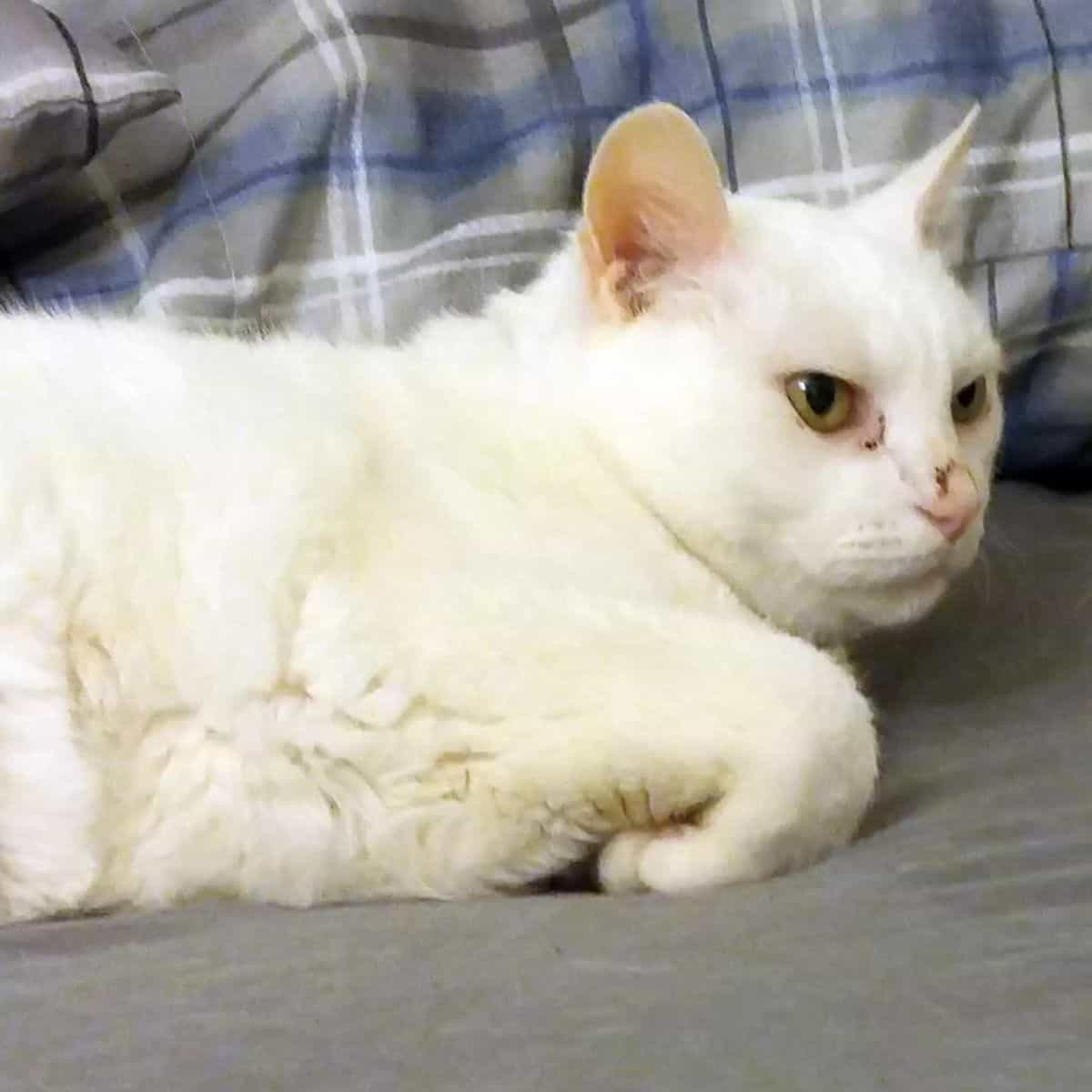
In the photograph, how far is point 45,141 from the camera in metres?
1.34

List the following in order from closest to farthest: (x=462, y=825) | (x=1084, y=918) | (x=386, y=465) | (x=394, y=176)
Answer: (x=1084, y=918) < (x=462, y=825) < (x=386, y=465) < (x=394, y=176)

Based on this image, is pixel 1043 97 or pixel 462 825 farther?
pixel 1043 97

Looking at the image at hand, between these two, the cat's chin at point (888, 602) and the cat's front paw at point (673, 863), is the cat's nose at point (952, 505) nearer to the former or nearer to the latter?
the cat's chin at point (888, 602)

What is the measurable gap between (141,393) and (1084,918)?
71 cm

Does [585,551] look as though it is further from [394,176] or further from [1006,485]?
[1006,485]

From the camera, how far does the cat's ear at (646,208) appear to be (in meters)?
1.06

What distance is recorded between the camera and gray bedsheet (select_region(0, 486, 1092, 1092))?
0.68 m

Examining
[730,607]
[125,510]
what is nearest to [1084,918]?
[730,607]

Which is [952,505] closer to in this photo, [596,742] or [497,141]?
[596,742]

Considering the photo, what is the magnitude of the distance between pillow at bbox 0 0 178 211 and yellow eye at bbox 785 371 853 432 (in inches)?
27.5

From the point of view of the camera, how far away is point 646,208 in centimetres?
111

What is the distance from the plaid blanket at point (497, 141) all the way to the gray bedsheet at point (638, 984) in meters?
0.76

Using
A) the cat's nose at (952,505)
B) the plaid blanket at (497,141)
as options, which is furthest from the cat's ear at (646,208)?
the plaid blanket at (497,141)

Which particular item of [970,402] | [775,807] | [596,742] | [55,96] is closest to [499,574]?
[596,742]
